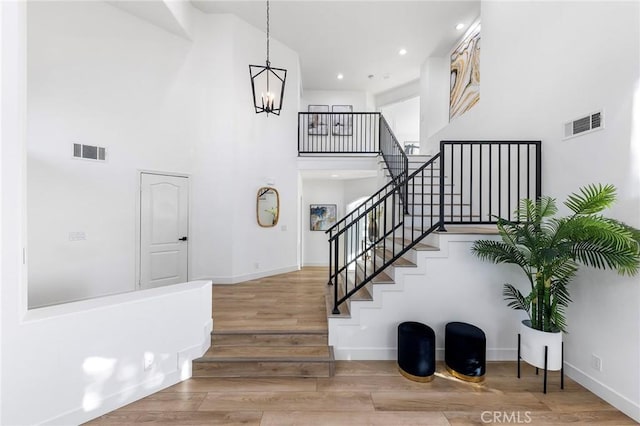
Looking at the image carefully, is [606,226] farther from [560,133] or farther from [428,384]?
[428,384]

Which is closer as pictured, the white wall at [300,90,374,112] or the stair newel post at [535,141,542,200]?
the stair newel post at [535,141,542,200]

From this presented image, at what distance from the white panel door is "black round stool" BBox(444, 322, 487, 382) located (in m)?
4.47

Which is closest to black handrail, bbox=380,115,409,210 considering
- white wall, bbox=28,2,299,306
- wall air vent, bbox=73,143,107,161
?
white wall, bbox=28,2,299,306

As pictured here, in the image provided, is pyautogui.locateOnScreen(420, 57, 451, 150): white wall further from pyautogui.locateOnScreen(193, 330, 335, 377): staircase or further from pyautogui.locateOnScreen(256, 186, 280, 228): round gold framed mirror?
pyautogui.locateOnScreen(193, 330, 335, 377): staircase

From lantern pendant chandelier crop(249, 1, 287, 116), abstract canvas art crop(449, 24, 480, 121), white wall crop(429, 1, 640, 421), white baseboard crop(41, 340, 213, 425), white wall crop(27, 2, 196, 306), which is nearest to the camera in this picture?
white baseboard crop(41, 340, 213, 425)

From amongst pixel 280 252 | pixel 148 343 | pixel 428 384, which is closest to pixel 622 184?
pixel 428 384

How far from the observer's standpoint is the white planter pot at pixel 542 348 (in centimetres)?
232

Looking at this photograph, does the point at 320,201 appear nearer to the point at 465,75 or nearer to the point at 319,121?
the point at 319,121

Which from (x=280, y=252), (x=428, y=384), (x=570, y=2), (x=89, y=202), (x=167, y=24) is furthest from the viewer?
(x=280, y=252)

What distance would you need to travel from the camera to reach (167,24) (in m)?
4.45

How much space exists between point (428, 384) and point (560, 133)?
9.92 ft

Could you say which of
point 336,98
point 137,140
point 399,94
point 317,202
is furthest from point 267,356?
point 399,94

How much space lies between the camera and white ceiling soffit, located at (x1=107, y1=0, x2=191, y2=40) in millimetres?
4004

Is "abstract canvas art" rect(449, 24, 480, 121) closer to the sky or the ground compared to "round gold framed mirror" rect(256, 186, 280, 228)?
closer to the sky
